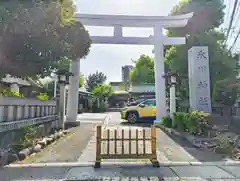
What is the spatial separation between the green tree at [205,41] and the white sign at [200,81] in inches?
144

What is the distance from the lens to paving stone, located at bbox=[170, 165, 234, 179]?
441 cm

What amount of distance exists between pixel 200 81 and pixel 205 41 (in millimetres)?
4815

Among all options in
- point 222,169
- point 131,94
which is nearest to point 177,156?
point 222,169

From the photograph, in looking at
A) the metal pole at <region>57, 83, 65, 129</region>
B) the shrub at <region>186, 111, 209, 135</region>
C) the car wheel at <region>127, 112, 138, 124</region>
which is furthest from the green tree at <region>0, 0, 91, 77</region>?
the car wheel at <region>127, 112, 138, 124</region>

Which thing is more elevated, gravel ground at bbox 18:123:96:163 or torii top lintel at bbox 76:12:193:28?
torii top lintel at bbox 76:12:193:28

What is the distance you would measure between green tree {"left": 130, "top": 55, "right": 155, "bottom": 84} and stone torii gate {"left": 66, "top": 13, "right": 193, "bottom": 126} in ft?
72.6

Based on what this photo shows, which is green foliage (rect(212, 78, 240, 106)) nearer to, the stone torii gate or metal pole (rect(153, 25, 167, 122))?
metal pole (rect(153, 25, 167, 122))

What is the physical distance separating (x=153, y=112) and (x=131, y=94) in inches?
702

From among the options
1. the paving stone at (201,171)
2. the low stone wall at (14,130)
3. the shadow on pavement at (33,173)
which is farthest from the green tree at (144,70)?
the shadow on pavement at (33,173)

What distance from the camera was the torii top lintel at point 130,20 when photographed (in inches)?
463

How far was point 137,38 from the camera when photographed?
12.5m

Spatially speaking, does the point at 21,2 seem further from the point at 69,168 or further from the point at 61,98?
the point at 61,98

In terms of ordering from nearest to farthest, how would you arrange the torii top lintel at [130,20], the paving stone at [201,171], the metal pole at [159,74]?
the paving stone at [201,171]
the torii top lintel at [130,20]
the metal pole at [159,74]

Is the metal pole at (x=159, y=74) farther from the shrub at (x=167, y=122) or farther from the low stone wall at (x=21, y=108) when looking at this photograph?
the low stone wall at (x=21, y=108)
